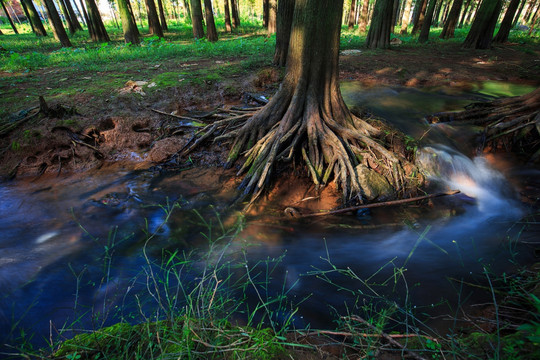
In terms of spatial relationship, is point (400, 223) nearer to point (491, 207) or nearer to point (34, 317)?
point (491, 207)

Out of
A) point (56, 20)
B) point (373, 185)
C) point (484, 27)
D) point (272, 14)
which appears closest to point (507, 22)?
point (484, 27)

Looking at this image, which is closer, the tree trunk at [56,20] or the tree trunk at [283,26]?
the tree trunk at [283,26]

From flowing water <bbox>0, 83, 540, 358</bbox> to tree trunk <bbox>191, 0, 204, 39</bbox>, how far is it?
1345cm

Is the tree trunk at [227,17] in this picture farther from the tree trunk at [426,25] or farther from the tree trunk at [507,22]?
the tree trunk at [507,22]

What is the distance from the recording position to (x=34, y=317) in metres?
2.71

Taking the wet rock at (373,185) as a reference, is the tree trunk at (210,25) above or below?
above

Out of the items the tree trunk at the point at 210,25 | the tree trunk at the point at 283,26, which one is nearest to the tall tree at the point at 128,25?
the tree trunk at the point at 210,25

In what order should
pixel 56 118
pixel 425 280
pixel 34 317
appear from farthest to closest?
pixel 56 118, pixel 425 280, pixel 34 317

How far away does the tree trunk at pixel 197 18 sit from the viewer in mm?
14602

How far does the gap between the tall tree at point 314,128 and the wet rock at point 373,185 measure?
4cm

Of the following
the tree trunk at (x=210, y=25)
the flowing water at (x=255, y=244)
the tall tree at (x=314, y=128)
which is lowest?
the flowing water at (x=255, y=244)

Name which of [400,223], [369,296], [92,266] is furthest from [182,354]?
[400,223]

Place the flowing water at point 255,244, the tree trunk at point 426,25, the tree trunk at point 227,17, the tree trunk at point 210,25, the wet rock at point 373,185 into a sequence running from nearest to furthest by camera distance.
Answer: the flowing water at point 255,244 < the wet rock at point 373,185 < the tree trunk at point 426,25 < the tree trunk at point 210,25 < the tree trunk at point 227,17

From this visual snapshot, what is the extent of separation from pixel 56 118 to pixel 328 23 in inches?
240
